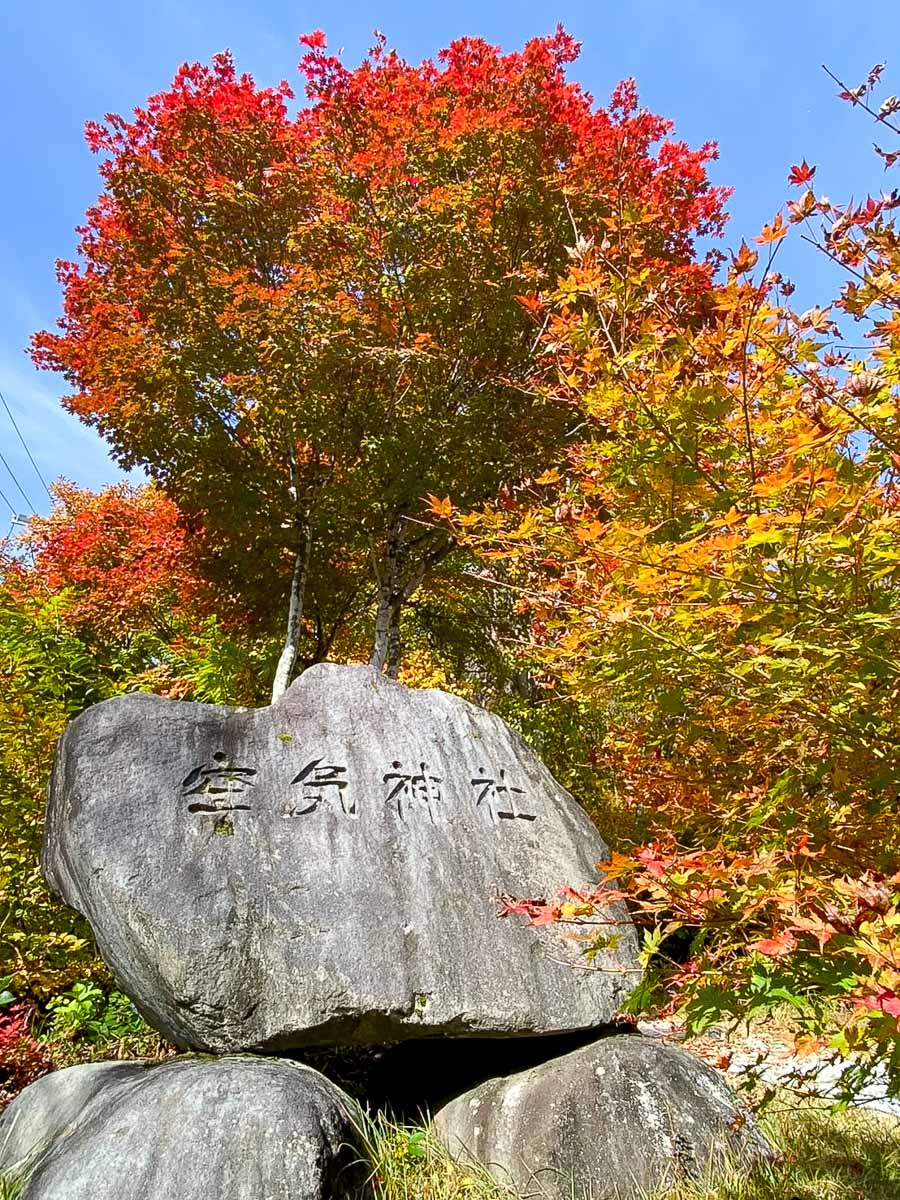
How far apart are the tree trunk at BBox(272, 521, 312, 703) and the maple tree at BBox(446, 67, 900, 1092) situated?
4.29 m

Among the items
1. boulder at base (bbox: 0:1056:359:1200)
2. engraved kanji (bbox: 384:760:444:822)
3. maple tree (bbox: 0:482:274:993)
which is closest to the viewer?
boulder at base (bbox: 0:1056:359:1200)

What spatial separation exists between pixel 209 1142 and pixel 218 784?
1340 mm

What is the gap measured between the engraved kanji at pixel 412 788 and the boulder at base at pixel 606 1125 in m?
1.18

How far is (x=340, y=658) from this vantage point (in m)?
10.4

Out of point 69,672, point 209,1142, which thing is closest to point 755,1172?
point 209,1142

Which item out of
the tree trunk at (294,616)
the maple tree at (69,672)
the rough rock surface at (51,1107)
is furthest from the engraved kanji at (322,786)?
the tree trunk at (294,616)

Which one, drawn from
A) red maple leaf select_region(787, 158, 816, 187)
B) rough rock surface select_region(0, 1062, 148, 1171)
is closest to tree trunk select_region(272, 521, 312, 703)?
rough rock surface select_region(0, 1062, 148, 1171)

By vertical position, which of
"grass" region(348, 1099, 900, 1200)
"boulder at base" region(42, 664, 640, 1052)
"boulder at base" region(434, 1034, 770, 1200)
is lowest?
"grass" region(348, 1099, 900, 1200)

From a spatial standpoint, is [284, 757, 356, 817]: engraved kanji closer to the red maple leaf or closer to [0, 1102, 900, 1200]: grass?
[0, 1102, 900, 1200]: grass

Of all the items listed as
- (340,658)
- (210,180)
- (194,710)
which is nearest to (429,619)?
(340,658)

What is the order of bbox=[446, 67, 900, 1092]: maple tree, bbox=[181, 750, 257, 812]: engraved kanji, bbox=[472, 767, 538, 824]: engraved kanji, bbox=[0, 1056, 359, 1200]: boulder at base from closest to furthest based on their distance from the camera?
1. bbox=[446, 67, 900, 1092]: maple tree
2. bbox=[0, 1056, 359, 1200]: boulder at base
3. bbox=[181, 750, 257, 812]: engraved kanji
4. bbox=[472, 767, 538, 824]: engraved kanji

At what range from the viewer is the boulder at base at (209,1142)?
2520mm

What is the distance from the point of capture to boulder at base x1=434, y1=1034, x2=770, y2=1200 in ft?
9.52

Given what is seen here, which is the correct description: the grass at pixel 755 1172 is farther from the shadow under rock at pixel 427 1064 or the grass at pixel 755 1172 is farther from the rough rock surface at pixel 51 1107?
the rough rock surface at pixel 51 1107
